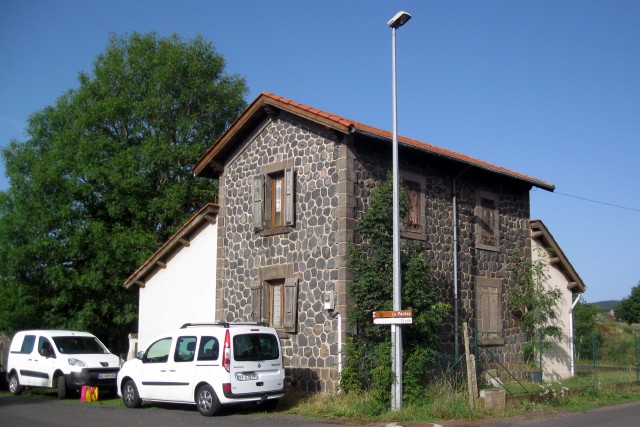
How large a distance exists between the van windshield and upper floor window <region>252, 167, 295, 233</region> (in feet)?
19.5

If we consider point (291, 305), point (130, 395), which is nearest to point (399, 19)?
point (291, 305)

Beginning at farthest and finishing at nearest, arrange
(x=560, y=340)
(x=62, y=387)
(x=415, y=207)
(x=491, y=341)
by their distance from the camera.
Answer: (x=560, y=340) < (x=491, y=341) < (x=62, y=387) < (x=415, y=207)

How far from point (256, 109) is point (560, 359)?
1237 centimetres

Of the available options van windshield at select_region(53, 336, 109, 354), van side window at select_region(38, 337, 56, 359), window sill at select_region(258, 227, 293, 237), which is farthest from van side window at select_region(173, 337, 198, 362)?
van side window at select_region(38, 337, 56, 359)

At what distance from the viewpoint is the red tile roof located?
16.3 meters

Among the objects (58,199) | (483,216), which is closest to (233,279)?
(483,216)

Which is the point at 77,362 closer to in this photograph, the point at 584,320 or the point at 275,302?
the point at 275,302

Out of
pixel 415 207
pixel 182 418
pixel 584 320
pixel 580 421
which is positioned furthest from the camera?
pixel 584 320

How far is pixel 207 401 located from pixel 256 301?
4382 millimetres

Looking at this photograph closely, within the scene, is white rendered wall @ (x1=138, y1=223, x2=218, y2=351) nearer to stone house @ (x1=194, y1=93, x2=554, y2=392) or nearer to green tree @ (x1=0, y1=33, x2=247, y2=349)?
stone house @ (x1=194, y1=93, x2=554, y2=392)

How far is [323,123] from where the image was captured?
16578 mm

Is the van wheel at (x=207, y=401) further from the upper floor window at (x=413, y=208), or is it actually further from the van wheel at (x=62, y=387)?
the upper floor window at (x=413, y=208)

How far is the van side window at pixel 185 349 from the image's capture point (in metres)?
14.8

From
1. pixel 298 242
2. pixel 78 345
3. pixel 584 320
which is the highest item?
pixel 298 242
